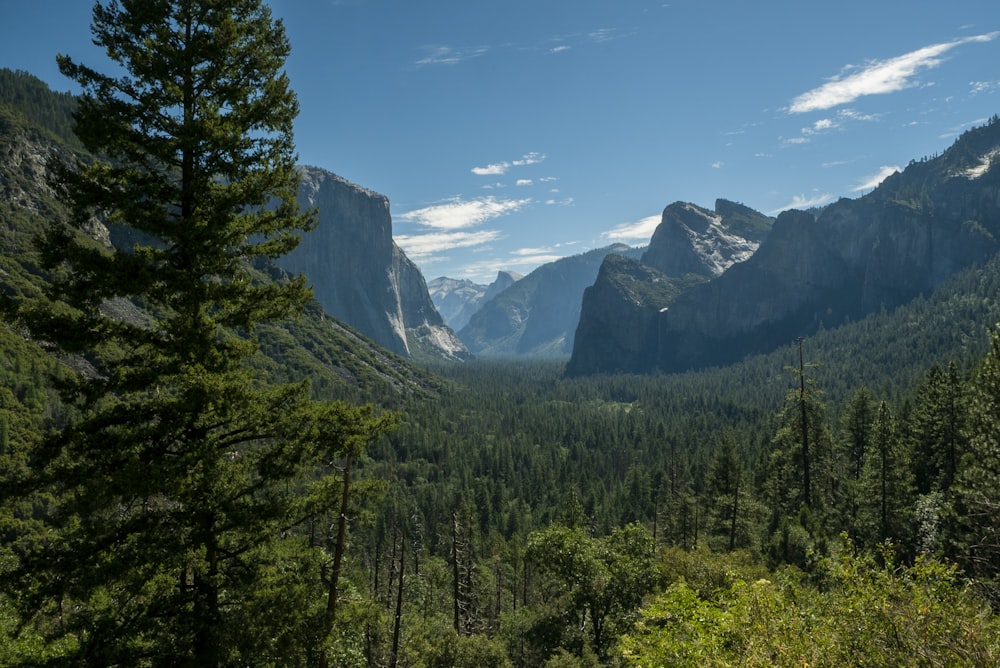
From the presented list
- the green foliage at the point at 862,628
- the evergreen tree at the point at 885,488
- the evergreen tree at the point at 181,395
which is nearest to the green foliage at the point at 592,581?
the green foliage at the point at 862,628

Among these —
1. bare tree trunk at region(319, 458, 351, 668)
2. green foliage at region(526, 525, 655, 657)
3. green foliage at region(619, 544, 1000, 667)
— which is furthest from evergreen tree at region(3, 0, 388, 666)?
green foliage at region(526, 525, 655, 657)

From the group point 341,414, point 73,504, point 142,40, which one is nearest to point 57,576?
point 73,504

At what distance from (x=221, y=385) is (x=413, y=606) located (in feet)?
168

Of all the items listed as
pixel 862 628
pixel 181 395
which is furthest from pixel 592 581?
pixel 181 395

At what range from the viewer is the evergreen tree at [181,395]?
8.86 metres

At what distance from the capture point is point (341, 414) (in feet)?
35.7

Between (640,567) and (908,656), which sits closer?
(908,656)

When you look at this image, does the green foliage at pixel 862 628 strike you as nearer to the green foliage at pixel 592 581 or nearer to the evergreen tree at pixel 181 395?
the evergreen tree at pixel 181 395

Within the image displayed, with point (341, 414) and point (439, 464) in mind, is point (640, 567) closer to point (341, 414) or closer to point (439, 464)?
point (341, 414)

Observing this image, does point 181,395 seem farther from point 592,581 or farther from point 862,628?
point 592,581

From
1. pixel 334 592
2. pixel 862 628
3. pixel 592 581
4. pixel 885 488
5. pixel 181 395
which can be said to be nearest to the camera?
pixel 862 628

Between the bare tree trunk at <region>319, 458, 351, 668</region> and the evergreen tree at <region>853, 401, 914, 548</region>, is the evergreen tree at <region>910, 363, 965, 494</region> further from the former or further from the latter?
the bare tree trunk at <region>319, 458, 351, 668</region>

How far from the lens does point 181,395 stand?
32.1 feet

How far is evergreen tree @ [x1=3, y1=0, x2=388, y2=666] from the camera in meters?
8.86
